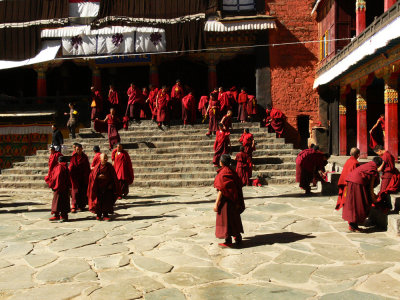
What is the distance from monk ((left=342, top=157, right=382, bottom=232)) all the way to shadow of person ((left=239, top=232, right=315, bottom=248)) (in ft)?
2.39

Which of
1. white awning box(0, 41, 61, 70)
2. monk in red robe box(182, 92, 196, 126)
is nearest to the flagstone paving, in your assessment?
monk in red robe box(182, 92, 196, 126)

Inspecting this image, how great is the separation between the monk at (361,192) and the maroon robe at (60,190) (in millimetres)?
4807

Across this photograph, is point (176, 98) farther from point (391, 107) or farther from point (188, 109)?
point (391, 107)

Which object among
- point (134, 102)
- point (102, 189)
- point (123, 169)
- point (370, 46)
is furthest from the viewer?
point (134, 102)

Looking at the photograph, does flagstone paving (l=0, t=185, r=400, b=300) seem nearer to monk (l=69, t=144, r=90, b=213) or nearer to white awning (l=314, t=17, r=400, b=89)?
monk (l=69, t=144, r=90, b=213)

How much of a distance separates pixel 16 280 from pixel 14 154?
13663 millimetres

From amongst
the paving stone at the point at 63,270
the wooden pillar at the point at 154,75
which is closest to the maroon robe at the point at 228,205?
the paving stone at the point at 63,270

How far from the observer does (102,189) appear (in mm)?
7660

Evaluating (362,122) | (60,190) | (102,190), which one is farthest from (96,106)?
(362,122)

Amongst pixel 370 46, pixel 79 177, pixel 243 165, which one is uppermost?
pixel 370 46

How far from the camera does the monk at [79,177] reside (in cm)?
853

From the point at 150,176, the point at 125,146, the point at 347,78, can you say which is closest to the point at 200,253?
the point at 150,176

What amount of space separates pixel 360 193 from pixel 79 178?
17.2 ft

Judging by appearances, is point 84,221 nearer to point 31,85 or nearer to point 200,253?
point 200,253
